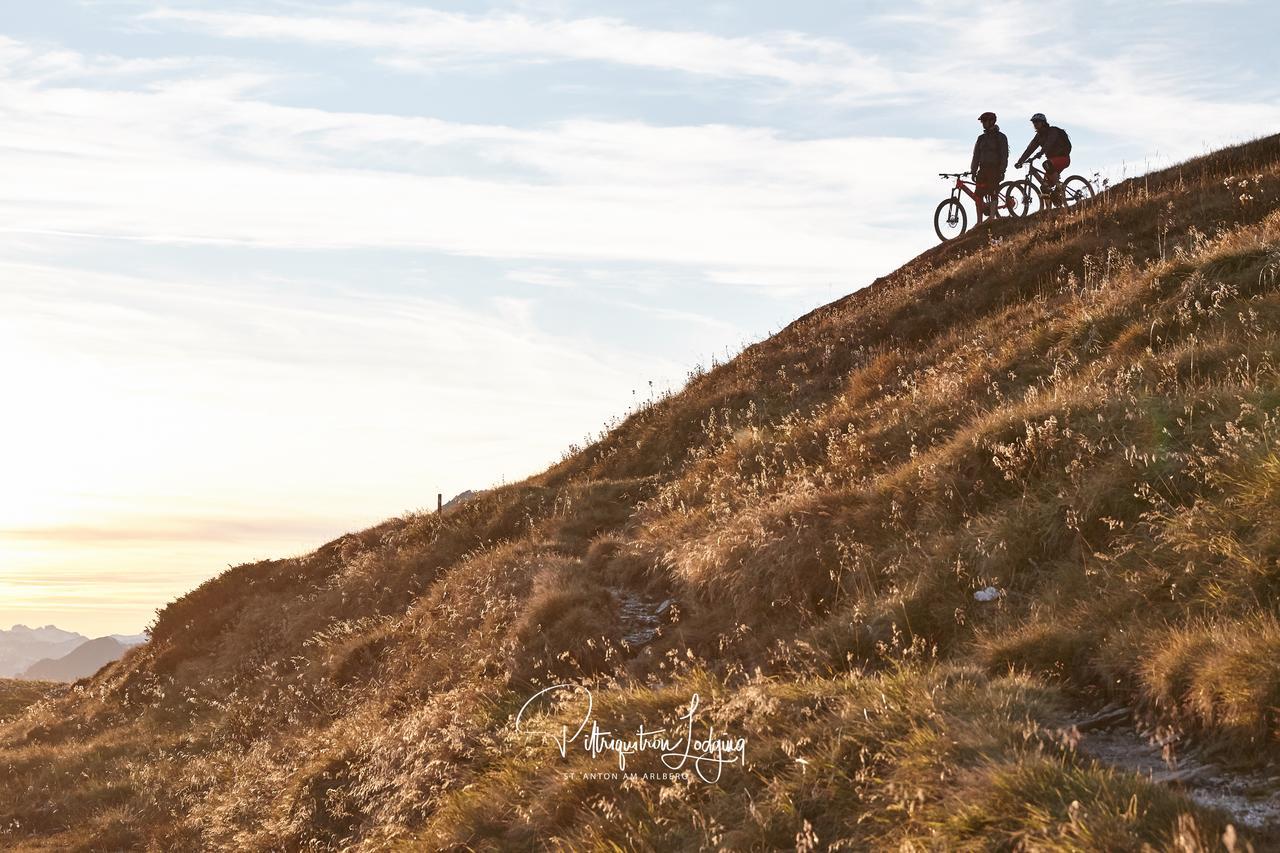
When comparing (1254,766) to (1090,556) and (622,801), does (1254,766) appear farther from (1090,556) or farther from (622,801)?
(622,801)

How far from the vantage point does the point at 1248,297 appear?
35.2ft

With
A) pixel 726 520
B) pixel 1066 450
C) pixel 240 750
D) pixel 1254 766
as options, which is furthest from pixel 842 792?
pixel 240 750

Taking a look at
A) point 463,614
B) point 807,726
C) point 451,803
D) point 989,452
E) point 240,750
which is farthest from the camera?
point 240,750

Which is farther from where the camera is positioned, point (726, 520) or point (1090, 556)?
point (726, 520)

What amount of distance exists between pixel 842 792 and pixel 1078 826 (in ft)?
4.39

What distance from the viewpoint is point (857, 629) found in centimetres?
758

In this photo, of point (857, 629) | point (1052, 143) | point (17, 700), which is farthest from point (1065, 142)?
point (17, 700)

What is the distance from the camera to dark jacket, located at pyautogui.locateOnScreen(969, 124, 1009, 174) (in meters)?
24.4

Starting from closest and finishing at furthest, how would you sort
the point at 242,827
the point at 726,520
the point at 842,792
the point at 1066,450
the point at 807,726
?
the point at 842,792, the point at 807,726, the point at 1066,450, the point at 242,827, the point at 726,520

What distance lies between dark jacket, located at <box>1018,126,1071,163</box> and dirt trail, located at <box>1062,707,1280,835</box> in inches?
841

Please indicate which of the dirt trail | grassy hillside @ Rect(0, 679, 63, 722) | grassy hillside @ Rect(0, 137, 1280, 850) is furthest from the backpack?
grassy hillside @ Rect(0, 679, 63, 722)

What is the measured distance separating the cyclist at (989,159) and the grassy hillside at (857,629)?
650 cm

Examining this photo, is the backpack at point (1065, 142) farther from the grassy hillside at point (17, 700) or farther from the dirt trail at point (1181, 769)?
the grassy hillside at point (17, 700)

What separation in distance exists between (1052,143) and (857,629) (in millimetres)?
20199
